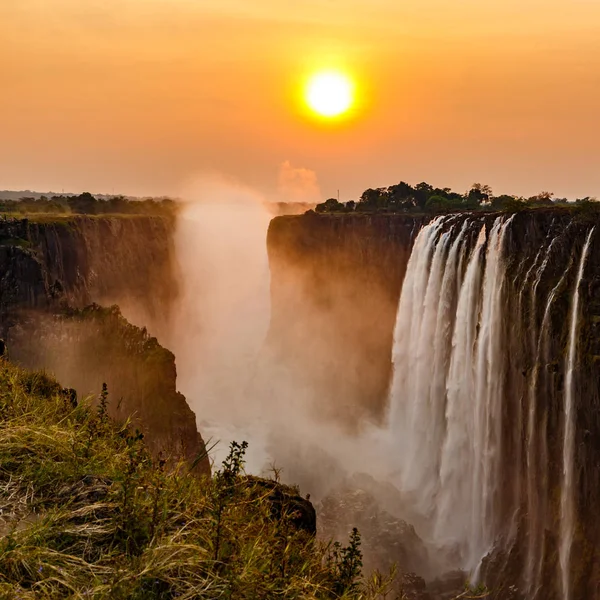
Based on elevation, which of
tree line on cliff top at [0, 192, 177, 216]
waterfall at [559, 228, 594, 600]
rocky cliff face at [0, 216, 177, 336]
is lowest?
waterfall at [559, 228, 594, 600]

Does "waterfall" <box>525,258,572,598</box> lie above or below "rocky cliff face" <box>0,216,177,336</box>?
below

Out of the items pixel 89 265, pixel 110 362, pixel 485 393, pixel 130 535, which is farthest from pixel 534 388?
pixel 89 265

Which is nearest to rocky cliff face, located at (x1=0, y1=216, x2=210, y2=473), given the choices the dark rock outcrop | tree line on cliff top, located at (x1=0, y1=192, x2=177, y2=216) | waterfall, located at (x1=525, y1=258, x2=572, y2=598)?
the dark rock outcrop

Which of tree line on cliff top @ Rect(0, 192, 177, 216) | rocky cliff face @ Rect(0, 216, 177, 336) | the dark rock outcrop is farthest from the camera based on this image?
tree line on cliff top @ Rect(0, 192, 177, 216)

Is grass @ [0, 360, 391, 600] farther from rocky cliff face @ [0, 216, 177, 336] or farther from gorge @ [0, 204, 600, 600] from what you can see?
rocky cliff face @ [0, 216, 177, 336]

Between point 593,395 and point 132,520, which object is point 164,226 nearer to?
point 593,395

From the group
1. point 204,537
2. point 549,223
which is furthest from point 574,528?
point 204,537

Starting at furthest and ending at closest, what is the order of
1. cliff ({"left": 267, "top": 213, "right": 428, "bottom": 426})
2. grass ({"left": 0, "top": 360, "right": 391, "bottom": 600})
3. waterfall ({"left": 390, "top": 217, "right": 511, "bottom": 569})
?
1. cliff ({"left": 267, "top": 213, "right": 428, "bottom": 426})
2. waterfall ({"left": 390, "top": 217, "right": 511, "bottom": 569})
3. grass ({"left": 0, "top": 360, "right": 391, "bottom": 600})
